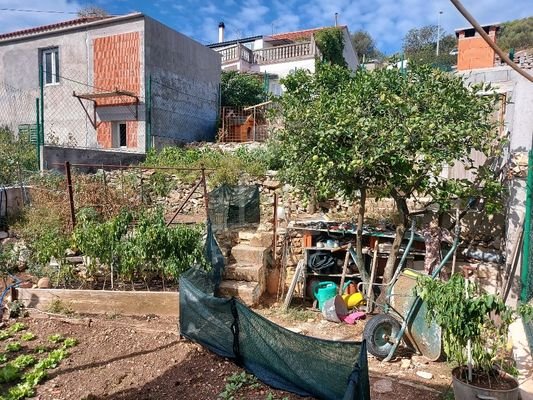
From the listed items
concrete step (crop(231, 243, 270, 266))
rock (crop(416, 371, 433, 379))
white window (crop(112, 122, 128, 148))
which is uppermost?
white window (crop(112, 122, 128, 148))

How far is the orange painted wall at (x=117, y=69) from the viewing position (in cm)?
1442

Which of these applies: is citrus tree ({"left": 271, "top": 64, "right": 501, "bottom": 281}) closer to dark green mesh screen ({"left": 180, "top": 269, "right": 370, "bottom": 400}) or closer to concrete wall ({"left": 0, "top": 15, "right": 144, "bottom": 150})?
dark green mesh screen ({"left": 180, "top": 269, "right": 370, "bottom": 400})

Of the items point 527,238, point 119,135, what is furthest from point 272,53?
point 527,238

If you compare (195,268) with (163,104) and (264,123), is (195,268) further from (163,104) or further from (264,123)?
(264,123)

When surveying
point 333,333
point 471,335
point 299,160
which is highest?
point 299,160

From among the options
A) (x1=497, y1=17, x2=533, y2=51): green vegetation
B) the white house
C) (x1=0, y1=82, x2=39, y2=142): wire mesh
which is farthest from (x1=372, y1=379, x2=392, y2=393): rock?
(x1=497, y1=17, x2=533, y2=51): green vegetation

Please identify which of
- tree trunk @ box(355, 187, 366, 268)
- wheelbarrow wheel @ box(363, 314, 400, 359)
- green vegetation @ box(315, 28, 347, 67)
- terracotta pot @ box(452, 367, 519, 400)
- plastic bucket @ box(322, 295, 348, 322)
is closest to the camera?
terracotta pot @ box(452, 367, 519, 400)

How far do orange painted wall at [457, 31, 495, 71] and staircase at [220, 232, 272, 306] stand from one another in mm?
8810

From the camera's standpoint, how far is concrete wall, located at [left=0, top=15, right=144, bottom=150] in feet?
50.2

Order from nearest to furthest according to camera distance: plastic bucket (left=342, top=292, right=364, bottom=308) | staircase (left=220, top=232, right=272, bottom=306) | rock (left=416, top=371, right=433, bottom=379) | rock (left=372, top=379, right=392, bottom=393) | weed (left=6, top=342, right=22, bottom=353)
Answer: rock (left=372, top=379, right=392, bottom=393)
rock (left=416, top=371, right=433, bottom=379)
weed (left=6, top=342, right=22, bottom=353)
plastic bucket (left=342, top=292, right=364, bottom=308)
staircase (left=220, top=232, right=272, bottom=306)

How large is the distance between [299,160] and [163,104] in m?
10.2

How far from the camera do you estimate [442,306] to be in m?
3.48

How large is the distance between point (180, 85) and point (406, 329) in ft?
44.1

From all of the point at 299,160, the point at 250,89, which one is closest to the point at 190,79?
the point at 250,89
